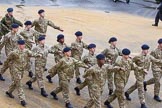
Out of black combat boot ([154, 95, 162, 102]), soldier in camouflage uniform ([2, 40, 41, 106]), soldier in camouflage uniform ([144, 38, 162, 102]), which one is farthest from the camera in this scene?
black combat boot ([154, 95, 162, 102])

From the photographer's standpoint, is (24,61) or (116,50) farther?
(116,50)

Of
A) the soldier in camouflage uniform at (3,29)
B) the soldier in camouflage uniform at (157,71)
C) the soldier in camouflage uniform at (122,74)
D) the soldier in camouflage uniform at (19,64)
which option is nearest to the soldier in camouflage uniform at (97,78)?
the soldier in camouflage uniform at (122,74)

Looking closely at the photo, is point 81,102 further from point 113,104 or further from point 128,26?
point 128,26

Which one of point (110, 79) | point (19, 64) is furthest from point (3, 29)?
point (110, 79)

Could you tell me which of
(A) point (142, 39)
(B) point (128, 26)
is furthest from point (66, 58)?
(B) point (128, 26)

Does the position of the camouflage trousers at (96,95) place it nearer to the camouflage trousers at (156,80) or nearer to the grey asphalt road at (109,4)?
the camouflage trousers at (156,80)

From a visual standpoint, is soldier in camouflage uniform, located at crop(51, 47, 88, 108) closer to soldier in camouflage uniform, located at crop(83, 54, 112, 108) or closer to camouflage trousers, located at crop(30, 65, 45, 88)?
soldier in camouflage uniform, located at crop(83, 54, 112, 108)

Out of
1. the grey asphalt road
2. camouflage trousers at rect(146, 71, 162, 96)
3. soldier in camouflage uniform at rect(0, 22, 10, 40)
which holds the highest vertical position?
soldier in camouflage uniform at rect(0, 22, 10, 40)

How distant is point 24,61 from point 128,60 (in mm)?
2819

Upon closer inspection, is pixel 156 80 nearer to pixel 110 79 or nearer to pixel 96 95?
pixel 110 79

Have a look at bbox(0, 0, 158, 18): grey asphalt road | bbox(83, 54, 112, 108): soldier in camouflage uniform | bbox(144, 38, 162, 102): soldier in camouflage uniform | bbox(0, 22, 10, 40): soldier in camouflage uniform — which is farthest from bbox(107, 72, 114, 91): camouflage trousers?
bbox(0, 0, 158, 18): grey asphalt road

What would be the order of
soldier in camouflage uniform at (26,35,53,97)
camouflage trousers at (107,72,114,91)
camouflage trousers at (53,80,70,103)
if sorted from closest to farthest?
camouflage trousers at (53,80,70,103), soldier in camouflage uniform at (26,35,53,97), camouflage trousers at (107,72,114,91)

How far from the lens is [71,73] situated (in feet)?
42.8

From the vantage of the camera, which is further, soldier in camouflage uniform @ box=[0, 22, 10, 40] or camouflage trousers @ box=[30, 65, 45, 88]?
soldier in camouflage uniform @ box=[0, 22, 10, 40]
